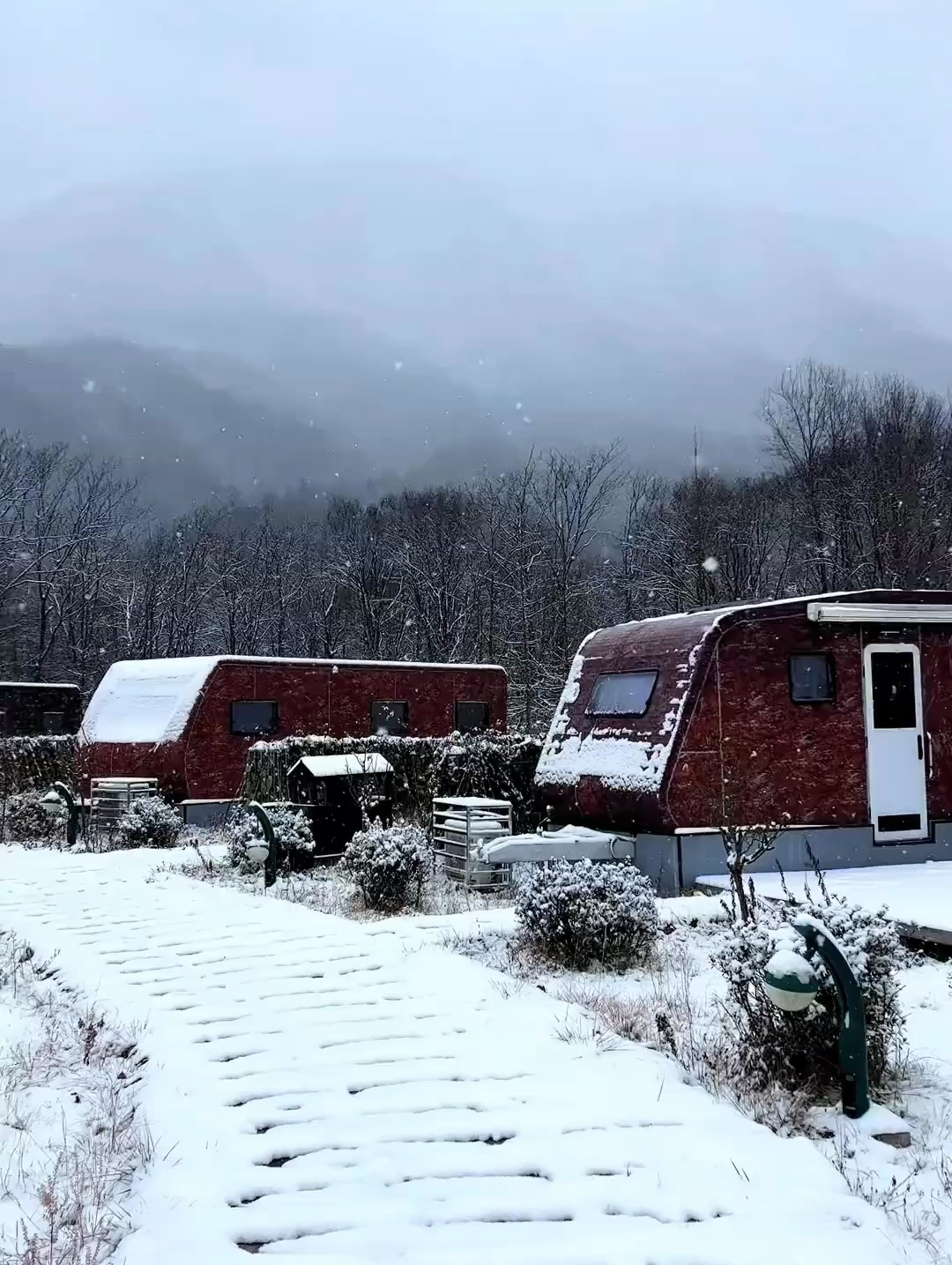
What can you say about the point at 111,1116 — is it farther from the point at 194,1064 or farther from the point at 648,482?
the point at 648,482

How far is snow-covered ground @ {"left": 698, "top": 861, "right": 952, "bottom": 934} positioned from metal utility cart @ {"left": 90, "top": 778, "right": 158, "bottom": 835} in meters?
9.90

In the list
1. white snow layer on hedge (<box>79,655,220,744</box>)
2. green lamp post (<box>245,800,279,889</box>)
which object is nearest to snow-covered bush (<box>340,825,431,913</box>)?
green lamp post (<box>245,800,279,889</box>)

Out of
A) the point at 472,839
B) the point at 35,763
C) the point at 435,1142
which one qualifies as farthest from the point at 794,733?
the point at 35,763

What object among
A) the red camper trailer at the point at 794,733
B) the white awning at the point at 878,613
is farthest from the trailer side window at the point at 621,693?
the white awning at the point at 878,613

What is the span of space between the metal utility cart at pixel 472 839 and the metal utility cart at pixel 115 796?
675cm

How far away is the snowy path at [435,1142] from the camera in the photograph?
347 centimetres

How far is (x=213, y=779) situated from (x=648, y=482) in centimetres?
2528

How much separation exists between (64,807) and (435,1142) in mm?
13579

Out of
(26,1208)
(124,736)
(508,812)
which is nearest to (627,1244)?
(26,1208)

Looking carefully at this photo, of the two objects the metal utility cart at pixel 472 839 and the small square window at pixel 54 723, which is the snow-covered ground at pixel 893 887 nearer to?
the metal utility cart at pixel 472 839

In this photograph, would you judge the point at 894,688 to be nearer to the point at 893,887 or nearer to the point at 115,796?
the point at 893,887

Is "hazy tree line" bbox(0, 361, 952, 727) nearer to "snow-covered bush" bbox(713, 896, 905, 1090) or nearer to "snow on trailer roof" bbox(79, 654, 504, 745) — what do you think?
"snow on trailer roof" bbox(79, 654, 504, 745)

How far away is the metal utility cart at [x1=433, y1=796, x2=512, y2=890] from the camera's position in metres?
11.2

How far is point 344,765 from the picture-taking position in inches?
517
